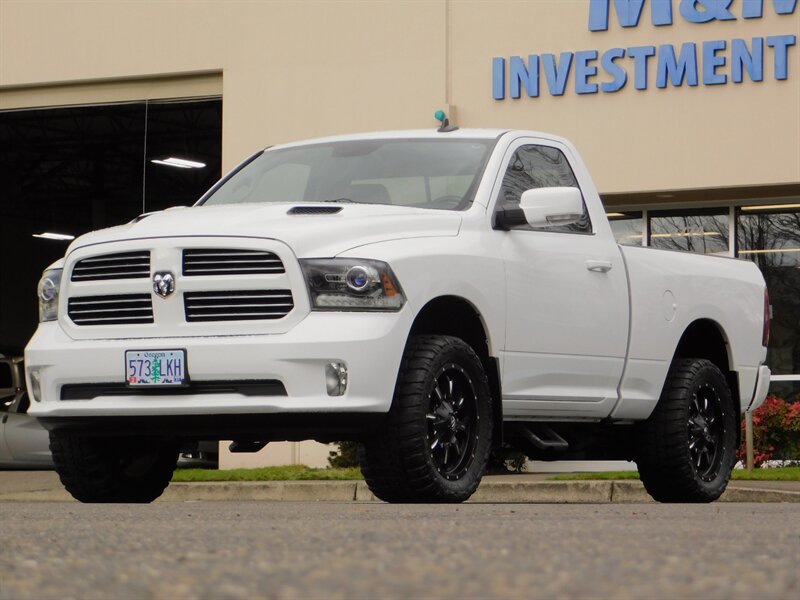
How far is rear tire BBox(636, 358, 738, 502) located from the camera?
970 cm

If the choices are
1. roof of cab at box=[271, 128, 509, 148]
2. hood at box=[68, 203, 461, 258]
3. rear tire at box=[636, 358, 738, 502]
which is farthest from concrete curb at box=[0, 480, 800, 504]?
hood at box=[68, 203, 461, 258]

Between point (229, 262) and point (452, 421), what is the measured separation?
1323 millimetres

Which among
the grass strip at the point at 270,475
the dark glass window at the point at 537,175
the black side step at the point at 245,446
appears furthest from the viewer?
the grass strip at the point at 270,475

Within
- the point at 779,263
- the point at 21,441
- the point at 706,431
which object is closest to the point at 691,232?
the point at 779,263

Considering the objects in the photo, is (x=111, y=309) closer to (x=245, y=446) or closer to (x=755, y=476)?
(x=245, y=446)

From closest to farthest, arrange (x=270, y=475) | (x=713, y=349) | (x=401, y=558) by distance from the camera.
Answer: (x=401, y=558), (x=713, y=349), (x=270, y=475)

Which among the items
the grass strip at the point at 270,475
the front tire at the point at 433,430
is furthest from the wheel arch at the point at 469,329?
the grass strip at the point at 270,475

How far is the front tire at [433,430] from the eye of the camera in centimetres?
756

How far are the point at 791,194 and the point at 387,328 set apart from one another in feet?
40.8

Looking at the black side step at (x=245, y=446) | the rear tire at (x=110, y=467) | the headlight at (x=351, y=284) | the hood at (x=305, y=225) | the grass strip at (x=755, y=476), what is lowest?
the grass strip at (x=755, y=476)

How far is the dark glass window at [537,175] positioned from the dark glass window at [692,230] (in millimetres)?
9905

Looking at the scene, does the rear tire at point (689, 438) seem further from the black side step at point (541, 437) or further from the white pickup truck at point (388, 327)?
the black side step at point (541, 437)

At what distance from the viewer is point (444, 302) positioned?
26.5 ft

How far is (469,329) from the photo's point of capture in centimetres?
835
